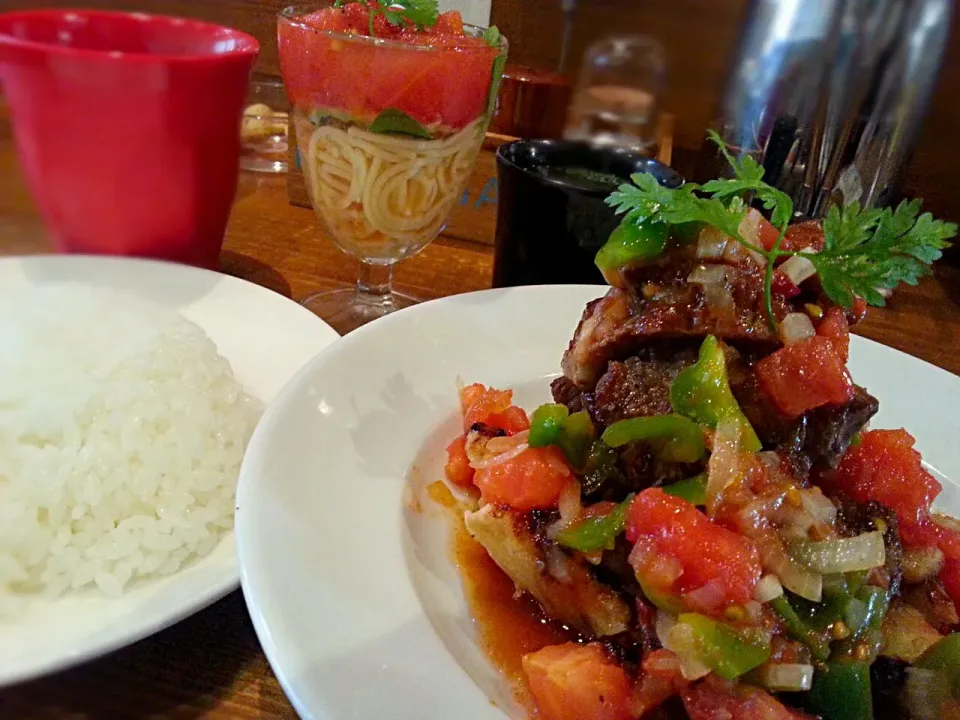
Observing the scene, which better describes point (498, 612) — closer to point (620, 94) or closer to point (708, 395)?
point (708, 395)

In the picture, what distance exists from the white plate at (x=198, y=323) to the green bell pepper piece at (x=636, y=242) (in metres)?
0.75

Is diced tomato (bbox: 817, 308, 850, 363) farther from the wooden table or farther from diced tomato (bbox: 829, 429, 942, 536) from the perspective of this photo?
the wooden table

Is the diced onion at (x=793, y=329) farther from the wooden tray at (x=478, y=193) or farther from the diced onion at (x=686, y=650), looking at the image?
the wooden tray at (x=478, y=193)

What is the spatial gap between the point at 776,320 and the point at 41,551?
130cm

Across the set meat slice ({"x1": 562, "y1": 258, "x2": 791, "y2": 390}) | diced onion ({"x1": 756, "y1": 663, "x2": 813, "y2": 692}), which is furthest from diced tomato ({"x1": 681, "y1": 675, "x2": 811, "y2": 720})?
meat slice ({"x1": 562, "y1": 258, "x2": 791, "y2": 390})

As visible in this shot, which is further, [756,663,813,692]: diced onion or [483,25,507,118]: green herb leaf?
[483,25,507,118]: green herb leaf

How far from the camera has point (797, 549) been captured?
1.15 m

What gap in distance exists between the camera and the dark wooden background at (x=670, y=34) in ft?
6.97

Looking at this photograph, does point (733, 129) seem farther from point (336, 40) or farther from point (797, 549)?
point (797, 549)

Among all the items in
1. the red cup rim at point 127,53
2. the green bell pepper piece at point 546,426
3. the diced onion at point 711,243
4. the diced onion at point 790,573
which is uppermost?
the red cup rim at point 127,53

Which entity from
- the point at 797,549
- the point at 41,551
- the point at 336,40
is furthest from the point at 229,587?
the point at 336,40

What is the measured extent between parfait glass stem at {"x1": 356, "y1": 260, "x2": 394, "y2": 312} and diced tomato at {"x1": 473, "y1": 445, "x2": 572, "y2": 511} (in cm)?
108

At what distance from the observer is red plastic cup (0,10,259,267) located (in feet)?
5.96

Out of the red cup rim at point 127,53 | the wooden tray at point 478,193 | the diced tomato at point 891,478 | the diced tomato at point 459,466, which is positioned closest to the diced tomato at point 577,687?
Answer: the diced tomato at point 459,466
